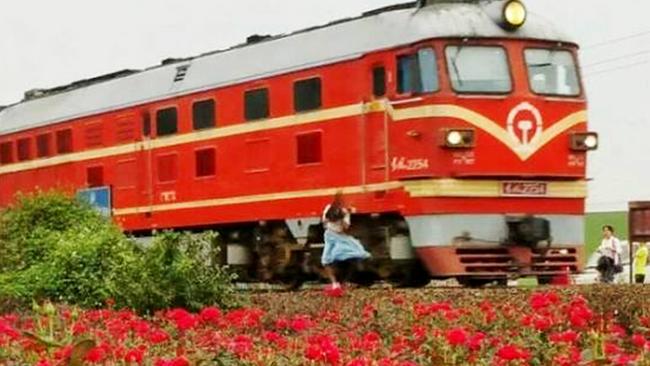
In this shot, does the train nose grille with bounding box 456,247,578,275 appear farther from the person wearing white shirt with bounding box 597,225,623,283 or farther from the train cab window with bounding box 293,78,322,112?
the person wearing white shirt with bounding box 597,225,623,283

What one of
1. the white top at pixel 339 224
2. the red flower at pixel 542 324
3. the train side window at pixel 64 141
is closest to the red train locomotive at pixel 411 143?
the white top at pixel 339 224

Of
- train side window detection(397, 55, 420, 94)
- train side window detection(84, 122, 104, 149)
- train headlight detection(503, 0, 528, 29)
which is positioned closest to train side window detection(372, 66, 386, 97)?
train side window detection(397, 55, 420, 94)

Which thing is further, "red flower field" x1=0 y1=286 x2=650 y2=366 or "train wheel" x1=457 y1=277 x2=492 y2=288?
"train wheel" x1=457 y1=277 x2=492 y2=288

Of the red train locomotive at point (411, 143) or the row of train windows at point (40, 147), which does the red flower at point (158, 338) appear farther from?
the row of train windows at point (40, 147)

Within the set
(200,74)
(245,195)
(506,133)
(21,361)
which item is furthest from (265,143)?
(21,361)

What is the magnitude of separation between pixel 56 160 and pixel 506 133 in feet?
41.3

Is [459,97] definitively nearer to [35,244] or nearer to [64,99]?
[35,244]

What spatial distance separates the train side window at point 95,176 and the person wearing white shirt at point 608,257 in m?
10.6

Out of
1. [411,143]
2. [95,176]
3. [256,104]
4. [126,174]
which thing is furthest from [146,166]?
[411,143]

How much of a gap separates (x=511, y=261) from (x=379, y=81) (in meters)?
3.27

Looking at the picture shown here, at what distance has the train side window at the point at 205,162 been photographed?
23.8m

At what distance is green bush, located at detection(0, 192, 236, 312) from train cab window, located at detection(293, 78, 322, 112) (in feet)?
12.0

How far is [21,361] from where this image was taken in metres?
7.96

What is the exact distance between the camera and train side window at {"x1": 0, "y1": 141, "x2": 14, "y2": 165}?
103ft
